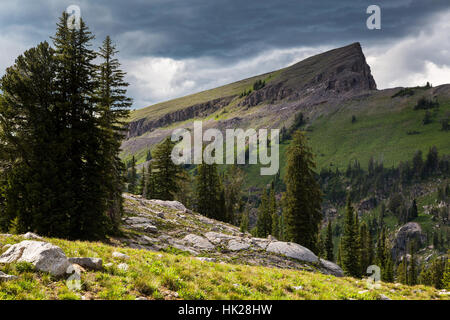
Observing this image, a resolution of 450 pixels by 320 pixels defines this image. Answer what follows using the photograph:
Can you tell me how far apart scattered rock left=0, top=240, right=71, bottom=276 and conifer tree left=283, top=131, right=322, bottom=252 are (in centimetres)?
3221

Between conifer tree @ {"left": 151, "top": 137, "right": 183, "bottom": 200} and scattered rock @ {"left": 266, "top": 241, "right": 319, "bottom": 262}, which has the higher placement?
conifer tree @ {"left": 151, "top": 137, "right": 183, "bottom": 200}

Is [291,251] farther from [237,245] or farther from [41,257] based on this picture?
[41,257]

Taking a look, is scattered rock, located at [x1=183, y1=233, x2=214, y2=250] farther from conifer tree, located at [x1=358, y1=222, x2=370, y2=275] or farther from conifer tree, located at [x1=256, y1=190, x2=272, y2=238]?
conifer tree, located at [x1=358, y1=222, x2=370, y2=275]

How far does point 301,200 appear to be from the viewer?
37.9 meters

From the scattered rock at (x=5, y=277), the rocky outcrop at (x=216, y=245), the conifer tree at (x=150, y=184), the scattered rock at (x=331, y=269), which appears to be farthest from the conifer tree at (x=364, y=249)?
the scattered rock at (x=5, y=277)

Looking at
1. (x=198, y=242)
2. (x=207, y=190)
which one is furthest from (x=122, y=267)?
(x=207, y=190)

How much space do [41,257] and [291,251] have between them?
25530mm

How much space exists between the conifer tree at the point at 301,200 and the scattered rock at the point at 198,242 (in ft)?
46.0

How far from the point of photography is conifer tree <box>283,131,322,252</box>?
3788 centimetres

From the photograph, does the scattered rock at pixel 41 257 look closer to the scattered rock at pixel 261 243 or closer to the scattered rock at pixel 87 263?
the scattered rock at pixel 87 263

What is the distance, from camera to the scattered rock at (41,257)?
30.3 ft

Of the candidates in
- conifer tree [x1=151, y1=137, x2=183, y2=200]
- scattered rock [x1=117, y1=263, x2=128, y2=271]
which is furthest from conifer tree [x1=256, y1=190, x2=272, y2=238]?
scattered rock [x1=117, y1=263, x2=128, y2=271]
